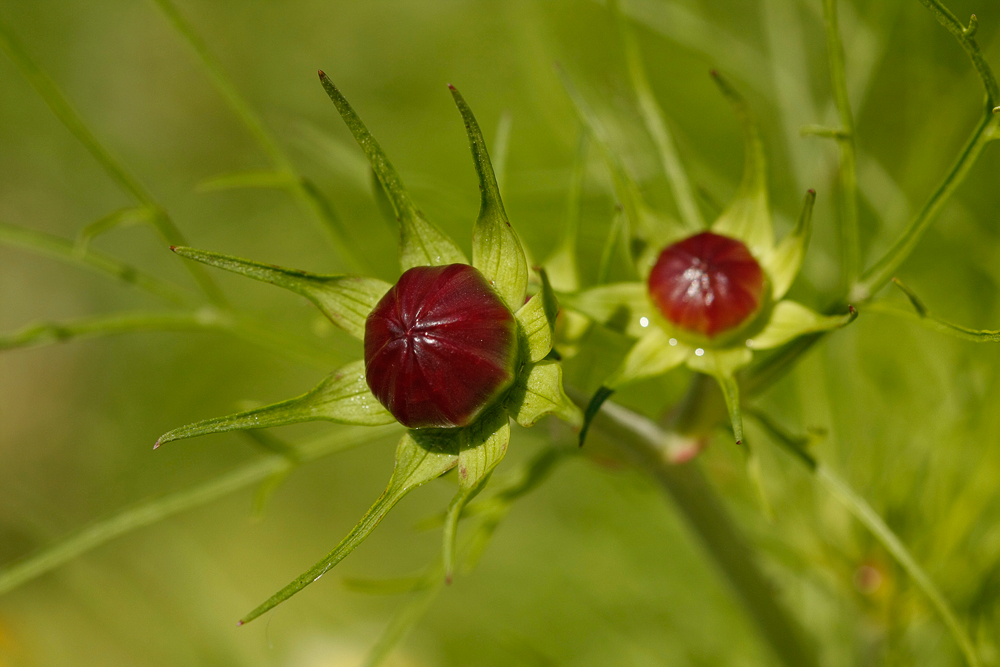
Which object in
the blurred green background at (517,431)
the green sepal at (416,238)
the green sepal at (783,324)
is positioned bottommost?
the blurred green background at (517,431)

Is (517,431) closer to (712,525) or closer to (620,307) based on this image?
(712,525)

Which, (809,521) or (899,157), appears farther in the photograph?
(899,157)

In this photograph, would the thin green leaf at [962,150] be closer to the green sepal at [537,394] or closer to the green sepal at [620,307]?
the green sepal at [620,307]

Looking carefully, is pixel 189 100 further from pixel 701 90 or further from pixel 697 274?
pixel 697 274

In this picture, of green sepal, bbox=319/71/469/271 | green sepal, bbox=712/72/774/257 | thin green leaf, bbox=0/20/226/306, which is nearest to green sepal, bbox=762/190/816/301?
green sepal, bbox=712/72/774/257

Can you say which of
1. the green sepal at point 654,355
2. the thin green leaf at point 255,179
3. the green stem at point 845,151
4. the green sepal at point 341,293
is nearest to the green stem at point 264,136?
the thin green leaf at point 255,179

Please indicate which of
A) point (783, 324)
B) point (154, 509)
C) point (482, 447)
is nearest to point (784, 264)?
point (783, 324)

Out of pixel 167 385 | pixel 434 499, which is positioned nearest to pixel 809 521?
pixel 434 499
